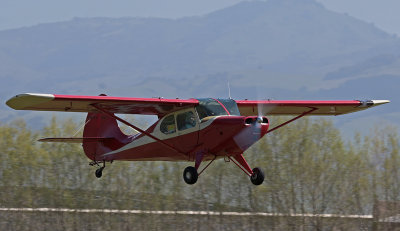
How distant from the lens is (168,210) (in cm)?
4378

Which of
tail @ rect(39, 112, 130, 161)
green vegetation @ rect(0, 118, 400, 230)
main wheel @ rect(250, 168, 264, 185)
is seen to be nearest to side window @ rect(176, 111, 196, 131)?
main wheel @ rect(250, 168, 264, 185)

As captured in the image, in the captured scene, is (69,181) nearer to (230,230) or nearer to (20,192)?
(20,192)

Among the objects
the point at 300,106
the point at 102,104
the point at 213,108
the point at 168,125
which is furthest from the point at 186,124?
the point at 300,106

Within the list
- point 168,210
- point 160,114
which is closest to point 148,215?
point 168,210

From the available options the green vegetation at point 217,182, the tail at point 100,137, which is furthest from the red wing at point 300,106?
the green vegetation at point 217,182

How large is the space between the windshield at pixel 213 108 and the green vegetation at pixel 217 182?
→ 25497mm

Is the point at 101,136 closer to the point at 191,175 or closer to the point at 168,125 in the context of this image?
the point at 168,125

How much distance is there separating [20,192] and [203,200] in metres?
13.6

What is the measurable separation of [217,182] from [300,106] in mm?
24841

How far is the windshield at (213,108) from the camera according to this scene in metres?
13.9

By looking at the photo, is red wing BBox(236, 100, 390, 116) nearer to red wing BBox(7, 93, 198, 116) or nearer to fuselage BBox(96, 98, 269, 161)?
fuselage BBox(96, 98, 269, 161)

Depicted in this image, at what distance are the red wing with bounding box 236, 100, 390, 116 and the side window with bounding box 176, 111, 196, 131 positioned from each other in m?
2.27

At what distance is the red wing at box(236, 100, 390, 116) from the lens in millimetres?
16531

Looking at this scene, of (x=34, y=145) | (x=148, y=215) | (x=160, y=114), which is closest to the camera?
(x=160, y=114)
